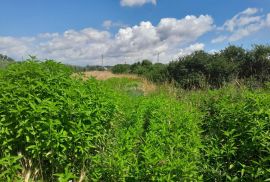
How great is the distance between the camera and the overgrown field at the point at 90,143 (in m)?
3.76

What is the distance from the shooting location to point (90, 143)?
4395mm

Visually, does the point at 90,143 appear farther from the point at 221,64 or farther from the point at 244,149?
the point at 221,64

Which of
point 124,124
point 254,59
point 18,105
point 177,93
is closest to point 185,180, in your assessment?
point 18,105

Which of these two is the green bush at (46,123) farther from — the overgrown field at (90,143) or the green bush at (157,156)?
the green bush at (157,156)

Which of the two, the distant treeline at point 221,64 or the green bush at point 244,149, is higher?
the distant treeline at point 221,64

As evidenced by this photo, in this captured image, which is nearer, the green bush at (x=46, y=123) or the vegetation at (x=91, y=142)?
the vegetation at (x=91, y=142)

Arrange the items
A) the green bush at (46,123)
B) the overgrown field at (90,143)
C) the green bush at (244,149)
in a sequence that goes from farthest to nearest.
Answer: the green bush at (244,149) < the green bush at (46,123) < the overgrown field at (90,143)

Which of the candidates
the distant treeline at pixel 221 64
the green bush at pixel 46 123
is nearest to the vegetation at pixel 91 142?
the green bush at pixel 46 123

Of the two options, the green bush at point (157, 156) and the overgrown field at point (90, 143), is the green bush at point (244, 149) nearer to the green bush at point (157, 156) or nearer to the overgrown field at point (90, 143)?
the overgrown field at point (90, 143)

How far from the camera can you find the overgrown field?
3760 millimetres

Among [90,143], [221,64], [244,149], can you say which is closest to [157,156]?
[90,143]

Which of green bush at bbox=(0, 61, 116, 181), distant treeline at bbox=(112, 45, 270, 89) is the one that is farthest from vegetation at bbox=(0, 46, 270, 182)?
distant treeline at bbox=(112, 45, 270, 89)

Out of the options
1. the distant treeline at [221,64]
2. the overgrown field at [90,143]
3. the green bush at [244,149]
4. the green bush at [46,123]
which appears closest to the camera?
the overgrown field at [90,143]

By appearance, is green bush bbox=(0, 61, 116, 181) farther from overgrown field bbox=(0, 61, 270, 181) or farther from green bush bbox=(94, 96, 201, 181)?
green bush bbox=(94, 96, 201, 181)
